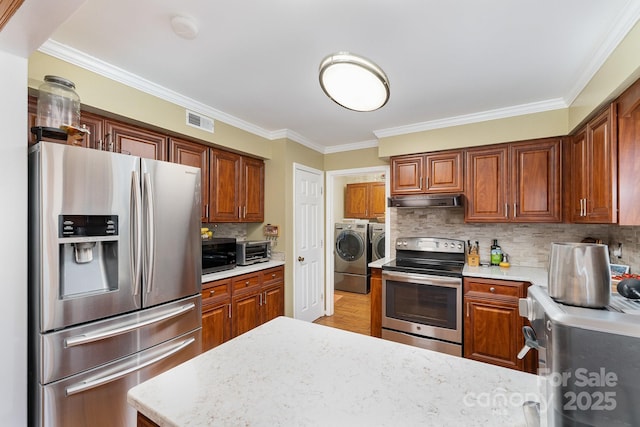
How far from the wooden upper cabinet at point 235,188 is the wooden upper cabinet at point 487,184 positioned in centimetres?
231

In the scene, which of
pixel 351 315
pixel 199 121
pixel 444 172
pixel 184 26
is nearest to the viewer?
pixel 184 26

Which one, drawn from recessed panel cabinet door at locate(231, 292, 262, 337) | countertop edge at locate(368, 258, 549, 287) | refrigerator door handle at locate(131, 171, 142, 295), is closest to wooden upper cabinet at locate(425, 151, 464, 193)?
countertop edge at locate(368, 258, 549, 287)

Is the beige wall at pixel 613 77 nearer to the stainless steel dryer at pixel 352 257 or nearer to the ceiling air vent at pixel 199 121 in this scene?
the ceiling air vent at pixel 199 121

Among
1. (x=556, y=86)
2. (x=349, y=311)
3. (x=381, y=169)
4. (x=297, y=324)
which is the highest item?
(x=556, y=86)

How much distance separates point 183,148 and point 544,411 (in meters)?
2.81

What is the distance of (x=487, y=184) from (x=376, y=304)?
1659mm

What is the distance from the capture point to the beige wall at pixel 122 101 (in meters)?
1.68

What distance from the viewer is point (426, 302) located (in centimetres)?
274

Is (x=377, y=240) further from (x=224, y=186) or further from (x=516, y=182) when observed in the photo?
(x=224, y=186)

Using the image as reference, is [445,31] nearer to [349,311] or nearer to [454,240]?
[454,240]

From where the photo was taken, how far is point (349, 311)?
4.34 metres

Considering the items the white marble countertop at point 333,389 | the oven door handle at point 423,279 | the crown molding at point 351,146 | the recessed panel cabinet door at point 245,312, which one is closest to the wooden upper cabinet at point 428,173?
the crown molding at point 351,146

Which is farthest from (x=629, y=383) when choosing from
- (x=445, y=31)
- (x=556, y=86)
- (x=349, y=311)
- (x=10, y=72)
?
(x=349, y=311)

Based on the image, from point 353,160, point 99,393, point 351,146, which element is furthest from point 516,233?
point 99,393
